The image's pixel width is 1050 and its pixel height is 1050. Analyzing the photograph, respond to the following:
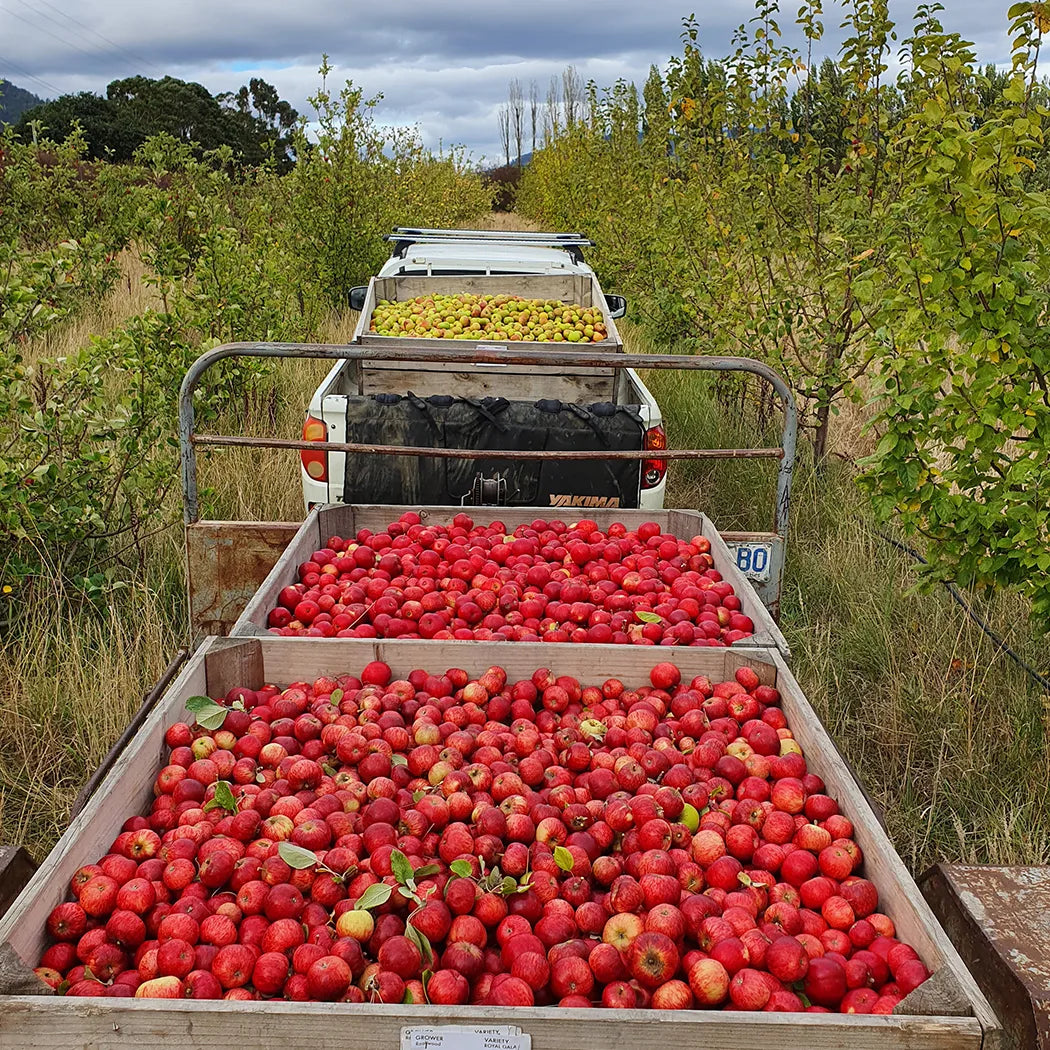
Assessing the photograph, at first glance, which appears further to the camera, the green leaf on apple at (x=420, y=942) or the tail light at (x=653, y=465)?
the tail light at (x=653, y=465)

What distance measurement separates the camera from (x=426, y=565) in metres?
3.51

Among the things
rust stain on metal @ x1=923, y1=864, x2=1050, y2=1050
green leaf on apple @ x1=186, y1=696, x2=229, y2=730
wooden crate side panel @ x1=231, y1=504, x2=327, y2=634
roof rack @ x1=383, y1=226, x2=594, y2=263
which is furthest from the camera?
roof rack @ x1=383, y1=226, x2=594, y2=263

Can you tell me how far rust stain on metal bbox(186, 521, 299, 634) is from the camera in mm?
3762

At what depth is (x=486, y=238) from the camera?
35.5 ft

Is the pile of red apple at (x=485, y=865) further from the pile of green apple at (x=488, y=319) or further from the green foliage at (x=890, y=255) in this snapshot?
the pile of green apple at (x=488, y=319)

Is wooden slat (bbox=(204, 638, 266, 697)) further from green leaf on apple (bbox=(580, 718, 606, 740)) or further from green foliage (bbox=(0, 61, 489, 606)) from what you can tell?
green foliage (bbox=(0, 61, 489, 606))

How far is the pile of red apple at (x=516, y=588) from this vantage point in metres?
3.07

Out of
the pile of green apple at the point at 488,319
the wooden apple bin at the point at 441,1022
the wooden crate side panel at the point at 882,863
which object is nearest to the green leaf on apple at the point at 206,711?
the wooden apple bin at the point at 441,1022

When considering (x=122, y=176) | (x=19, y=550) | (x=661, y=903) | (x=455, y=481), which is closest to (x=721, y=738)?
(x=661, y=903)

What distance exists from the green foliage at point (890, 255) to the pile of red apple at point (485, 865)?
4.28ft

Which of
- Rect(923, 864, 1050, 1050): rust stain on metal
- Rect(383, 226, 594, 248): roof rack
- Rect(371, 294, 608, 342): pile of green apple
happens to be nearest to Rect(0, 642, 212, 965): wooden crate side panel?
Rect(923, 864, 1050, 1050): rust stain on metal

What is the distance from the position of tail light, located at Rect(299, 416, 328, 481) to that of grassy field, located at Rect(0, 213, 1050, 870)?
980 millimetres

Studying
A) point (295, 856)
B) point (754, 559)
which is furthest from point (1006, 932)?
point (754, 559)

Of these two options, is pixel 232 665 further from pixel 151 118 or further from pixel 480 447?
pixel 151 118
